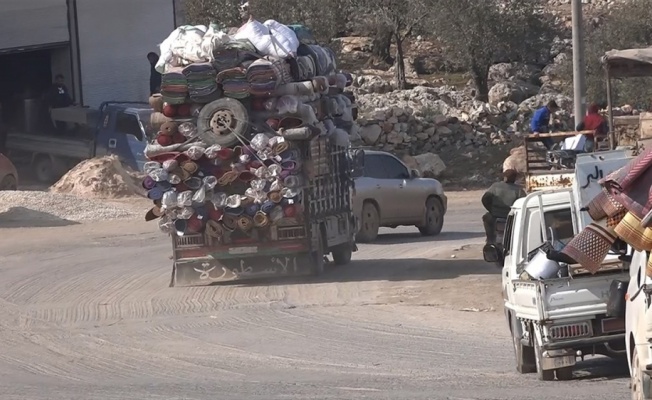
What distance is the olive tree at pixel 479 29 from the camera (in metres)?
43.1

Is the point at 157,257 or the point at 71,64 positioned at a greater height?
the point at 71,64

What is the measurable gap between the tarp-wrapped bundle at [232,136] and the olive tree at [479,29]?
2527cm

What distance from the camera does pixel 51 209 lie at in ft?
100

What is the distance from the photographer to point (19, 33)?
38.2m

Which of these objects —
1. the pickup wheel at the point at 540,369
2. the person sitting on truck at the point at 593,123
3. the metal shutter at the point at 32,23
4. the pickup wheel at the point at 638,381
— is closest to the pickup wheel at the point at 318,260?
the person sitting on truck at the point at 593,123

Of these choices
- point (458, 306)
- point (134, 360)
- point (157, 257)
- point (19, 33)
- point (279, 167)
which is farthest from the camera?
point (19, 33)

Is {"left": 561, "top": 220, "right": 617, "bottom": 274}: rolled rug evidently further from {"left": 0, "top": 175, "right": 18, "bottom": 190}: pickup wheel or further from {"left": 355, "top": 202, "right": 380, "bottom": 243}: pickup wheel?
{"left": 0, "top": 175, "right": 18, "bottom": 190}: pickup wheel

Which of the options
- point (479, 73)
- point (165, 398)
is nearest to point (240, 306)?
point (165, 398)

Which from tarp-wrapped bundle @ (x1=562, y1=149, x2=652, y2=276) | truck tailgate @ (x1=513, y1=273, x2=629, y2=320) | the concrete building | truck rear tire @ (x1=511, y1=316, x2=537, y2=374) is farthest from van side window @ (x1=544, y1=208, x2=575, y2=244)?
the concrete building

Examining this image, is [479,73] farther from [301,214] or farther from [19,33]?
[301,214]

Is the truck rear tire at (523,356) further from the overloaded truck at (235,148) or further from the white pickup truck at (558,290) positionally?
the overloaded truck at (235,148)

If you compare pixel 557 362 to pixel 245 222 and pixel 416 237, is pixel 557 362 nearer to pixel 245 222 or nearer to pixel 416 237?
pixel 245 222

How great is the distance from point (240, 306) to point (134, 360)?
3792 mm

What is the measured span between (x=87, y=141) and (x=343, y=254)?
1559 cm
